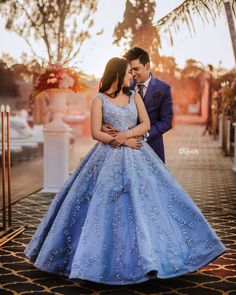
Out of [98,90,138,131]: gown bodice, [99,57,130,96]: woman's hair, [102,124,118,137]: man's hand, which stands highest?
[99,57,130,96]: woman's hair

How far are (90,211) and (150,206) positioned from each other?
442mm

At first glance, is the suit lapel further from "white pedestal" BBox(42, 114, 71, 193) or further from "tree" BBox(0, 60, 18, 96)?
"tree" BBox(0, 60, 18, 96)

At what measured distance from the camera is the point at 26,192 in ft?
32.5

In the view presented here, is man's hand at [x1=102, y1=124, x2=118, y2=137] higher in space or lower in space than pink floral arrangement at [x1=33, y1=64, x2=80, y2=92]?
lower

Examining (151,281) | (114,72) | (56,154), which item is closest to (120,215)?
(151,281)

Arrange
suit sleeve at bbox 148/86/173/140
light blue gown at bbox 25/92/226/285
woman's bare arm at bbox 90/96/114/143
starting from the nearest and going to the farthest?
light blue gown at bbox 25/92/226/285
woman's bare arm at bbox 90/96/114/143
suit sleeve at bbox 148/86/173/140

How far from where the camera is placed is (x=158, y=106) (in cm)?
543

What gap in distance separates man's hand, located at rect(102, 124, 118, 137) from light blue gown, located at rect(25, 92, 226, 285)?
0.04m

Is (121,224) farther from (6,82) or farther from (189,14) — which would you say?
(6,82)

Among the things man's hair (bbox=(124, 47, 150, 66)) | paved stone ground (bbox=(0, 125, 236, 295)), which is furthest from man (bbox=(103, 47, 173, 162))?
paved stone ground (bbox=(0, 125, 236, 295))

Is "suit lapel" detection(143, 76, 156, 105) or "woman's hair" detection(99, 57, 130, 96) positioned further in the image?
"suit lapel" detection(143, 76, 156, 105)

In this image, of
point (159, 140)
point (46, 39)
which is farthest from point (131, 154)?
point (46, 39)

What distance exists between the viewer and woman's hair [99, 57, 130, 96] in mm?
4602

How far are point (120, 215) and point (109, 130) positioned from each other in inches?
26.4
